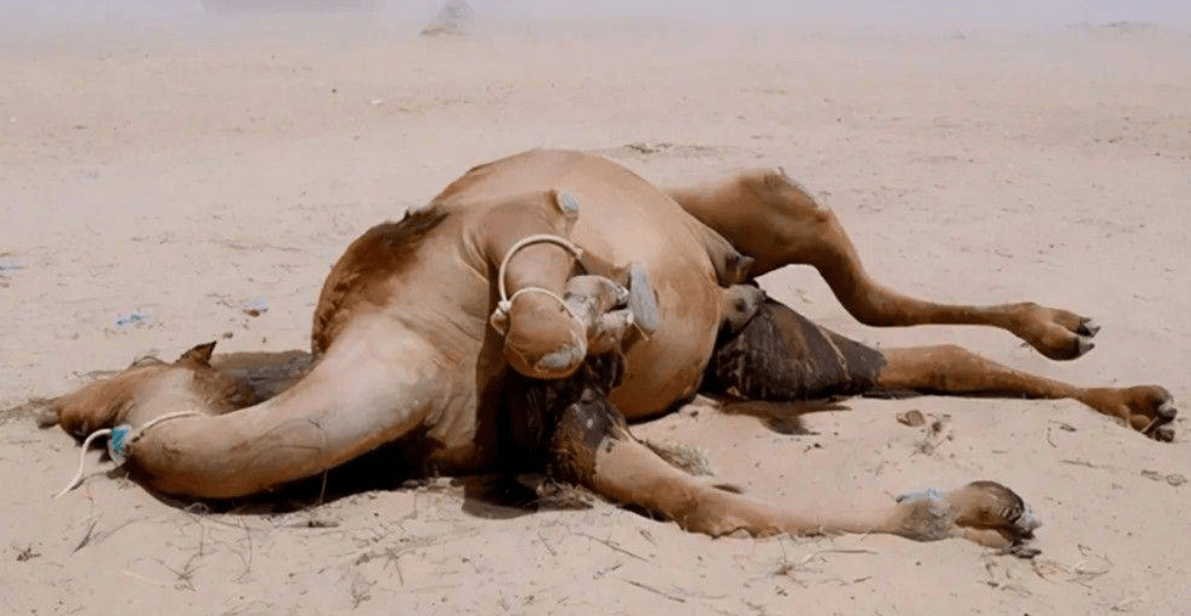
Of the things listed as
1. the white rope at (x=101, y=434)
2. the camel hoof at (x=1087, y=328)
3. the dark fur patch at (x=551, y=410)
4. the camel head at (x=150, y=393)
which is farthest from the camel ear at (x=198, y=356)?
the camel hoof at (x=1087, y=328)

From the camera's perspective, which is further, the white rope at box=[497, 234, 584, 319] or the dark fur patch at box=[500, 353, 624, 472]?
the dark fur patch at box=[500, 353, 624, 472]

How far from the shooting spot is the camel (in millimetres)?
2822

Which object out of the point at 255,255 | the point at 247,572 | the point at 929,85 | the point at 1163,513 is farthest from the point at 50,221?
the point at 929,85

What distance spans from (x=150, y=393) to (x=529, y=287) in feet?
3.35

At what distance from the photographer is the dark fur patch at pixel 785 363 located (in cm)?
403

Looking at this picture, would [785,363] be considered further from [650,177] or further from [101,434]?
[650,177]

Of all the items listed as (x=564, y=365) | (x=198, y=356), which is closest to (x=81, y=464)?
(x=198, y=356)

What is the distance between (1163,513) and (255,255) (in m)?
4.34

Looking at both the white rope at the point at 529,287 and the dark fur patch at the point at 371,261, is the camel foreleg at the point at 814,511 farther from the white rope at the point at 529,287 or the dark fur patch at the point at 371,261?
the dark fur patch at the point at 371,261

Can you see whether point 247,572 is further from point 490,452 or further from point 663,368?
point 663,368

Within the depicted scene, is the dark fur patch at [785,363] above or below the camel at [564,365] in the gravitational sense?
below

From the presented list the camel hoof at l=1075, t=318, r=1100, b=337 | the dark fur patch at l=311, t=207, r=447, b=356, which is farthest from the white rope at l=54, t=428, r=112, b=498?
the camel hoof at l=1075, t=318, r=1100, b=337

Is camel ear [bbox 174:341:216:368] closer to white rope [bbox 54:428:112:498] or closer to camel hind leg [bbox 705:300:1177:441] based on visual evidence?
white rope [bbox 54:428:112:498]

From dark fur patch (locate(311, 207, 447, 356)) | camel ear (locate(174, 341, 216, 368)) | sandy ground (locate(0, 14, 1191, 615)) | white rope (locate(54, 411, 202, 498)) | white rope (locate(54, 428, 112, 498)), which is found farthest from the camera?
camel ear (locate(174, 341, 216, 368))
